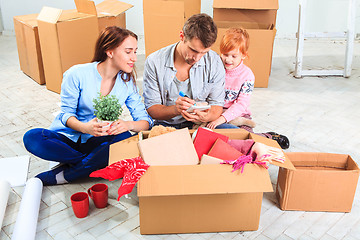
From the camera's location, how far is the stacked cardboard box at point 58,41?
3549 millimetres

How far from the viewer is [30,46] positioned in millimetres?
3949

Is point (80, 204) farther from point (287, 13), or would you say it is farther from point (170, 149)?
point (287, 13)

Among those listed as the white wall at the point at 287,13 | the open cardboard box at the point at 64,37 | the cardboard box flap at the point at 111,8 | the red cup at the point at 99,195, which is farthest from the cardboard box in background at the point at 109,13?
the red cup at the point at 99,195

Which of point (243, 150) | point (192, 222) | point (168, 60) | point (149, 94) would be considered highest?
point (168, 60)

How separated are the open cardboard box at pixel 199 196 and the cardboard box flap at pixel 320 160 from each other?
0.27 m

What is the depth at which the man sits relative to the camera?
241cm

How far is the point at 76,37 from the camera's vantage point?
11.9 ft

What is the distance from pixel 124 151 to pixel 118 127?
0.95 ft

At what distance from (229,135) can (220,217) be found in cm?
46

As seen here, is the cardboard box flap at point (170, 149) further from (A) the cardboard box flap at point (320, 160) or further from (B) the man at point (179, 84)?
(A) the cardboard box flap at point (320, 160)

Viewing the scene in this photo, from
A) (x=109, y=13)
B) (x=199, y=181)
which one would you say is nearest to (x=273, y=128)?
(x=199, y=181)

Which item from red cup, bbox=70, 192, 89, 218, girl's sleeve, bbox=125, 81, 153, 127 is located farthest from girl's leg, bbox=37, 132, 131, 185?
red cup, bbox=70, 192, 89, 218

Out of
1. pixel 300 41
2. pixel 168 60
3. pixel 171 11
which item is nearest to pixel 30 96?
pixel 171 11

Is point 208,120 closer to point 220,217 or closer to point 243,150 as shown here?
point 243,150
